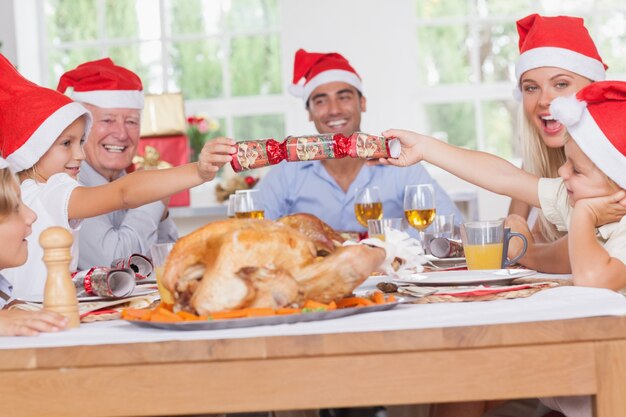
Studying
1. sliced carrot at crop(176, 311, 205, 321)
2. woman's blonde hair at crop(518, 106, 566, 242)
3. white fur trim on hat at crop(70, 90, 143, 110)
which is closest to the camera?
sliced carrot at crop(176, 311, 205, 321)

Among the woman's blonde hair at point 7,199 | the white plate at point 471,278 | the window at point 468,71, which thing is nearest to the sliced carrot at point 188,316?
the white plate at point 471,278

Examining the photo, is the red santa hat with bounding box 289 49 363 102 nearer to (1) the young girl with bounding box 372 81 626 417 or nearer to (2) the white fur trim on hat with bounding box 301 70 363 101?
(2) the white fur trim on hat with bounding box 301 70 363 101

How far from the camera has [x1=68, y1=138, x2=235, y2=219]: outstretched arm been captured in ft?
5.60

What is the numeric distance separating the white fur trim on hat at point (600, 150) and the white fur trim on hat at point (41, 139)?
1.27 m

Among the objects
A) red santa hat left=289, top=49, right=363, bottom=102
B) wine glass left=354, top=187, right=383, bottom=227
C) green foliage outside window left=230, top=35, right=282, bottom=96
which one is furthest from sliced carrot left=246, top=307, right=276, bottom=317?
green foliage outside window left=230, top=35, right=282, bottom=96

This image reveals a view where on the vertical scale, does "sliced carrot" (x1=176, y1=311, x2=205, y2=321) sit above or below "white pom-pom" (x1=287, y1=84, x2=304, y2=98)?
below

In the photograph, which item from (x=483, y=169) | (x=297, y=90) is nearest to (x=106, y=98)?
(x=297, y=90)

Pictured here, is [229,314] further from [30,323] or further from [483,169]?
[483,169]

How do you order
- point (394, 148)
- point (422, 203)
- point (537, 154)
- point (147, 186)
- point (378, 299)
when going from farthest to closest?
point (537, 154) < point (422, 203) < point (147, 186) < point (394, 148) < point (378, 299)

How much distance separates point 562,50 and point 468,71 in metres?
2.48

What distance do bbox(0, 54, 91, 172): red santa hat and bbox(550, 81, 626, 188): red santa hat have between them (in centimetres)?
124

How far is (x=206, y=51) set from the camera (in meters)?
5.36

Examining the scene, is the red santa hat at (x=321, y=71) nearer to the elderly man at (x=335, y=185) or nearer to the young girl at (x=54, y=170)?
the elderly man at (x=335, y=185)

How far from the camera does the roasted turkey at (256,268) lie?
1148 mm
